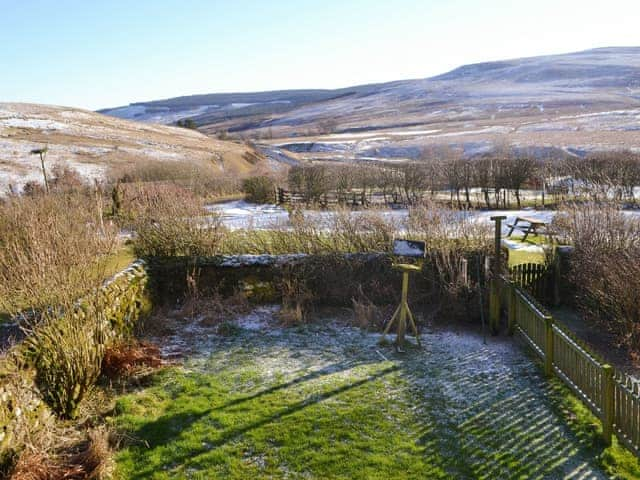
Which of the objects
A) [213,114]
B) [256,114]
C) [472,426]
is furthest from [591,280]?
[213,114]

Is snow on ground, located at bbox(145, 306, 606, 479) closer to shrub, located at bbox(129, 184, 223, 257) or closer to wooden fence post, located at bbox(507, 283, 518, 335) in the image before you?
wooden fence post, located at bbox(507, 283, 518, 335)

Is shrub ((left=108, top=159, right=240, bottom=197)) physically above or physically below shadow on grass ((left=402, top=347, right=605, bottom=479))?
above

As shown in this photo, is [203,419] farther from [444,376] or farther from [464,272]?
[464,272]

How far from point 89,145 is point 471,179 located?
38318 mm

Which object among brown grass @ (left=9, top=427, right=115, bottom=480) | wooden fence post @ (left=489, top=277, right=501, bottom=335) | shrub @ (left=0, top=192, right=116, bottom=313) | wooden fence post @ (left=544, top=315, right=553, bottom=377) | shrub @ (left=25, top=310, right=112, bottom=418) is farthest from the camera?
wooden fence post @ (left=489, top=277, right=501, bottom=335)

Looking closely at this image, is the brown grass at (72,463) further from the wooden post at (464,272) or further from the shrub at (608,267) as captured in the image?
the shrub at (608,267)

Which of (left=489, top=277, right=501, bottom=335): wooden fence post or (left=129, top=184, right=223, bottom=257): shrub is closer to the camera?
(left=489, top=277, right=501, bottom=335): wooden fence post

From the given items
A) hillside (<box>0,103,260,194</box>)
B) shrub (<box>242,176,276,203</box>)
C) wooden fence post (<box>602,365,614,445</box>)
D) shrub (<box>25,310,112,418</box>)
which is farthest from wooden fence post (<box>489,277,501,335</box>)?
hillside (<box>0,103,260,194</box>)

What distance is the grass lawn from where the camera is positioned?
6613 mm

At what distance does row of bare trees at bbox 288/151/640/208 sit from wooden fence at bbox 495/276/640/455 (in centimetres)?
1614

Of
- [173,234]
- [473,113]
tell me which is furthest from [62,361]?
[473,113]

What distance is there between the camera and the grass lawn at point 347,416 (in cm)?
661

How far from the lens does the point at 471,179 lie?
27.5 meters

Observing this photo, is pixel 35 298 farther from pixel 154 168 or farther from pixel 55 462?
pixel 154 168
